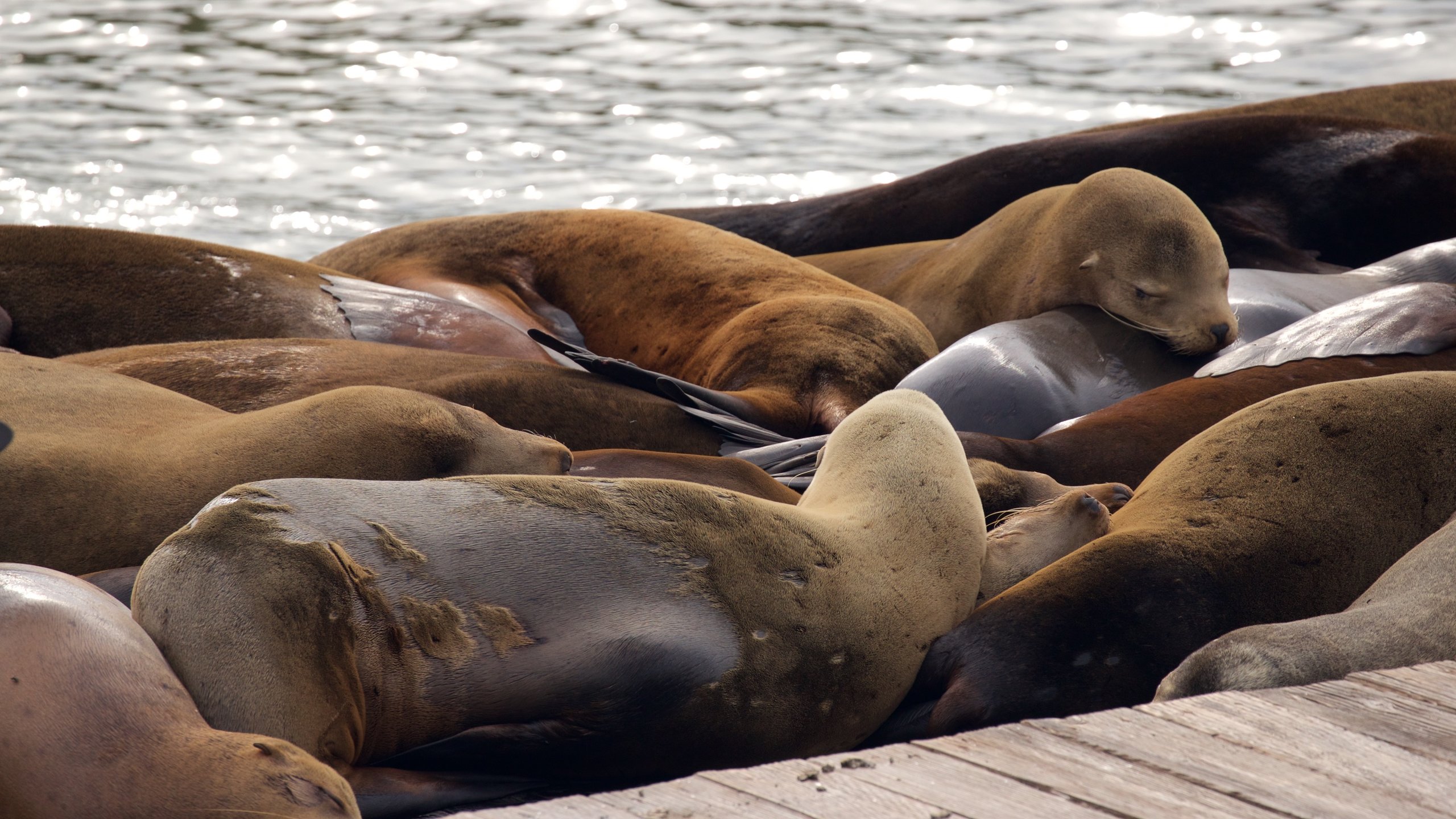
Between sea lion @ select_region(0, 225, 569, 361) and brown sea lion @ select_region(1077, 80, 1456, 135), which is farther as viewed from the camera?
brown sea lion @ select_region(1077, 80, 1456, 135)

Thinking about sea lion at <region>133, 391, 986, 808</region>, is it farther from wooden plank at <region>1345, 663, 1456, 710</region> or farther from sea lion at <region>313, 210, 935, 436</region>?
sea lion at <region>313, 210, 935, 436</region>

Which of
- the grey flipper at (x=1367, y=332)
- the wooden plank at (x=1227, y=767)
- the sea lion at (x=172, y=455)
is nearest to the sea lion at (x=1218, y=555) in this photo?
the wooden plank at (x=1227, y=767)

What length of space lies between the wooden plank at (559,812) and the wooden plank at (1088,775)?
408 mm

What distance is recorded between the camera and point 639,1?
602 inches

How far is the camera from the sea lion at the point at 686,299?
4.38 metres

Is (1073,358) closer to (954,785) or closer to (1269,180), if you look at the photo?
(1269,180)

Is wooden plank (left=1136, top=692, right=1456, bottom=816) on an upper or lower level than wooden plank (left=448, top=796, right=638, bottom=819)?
lower

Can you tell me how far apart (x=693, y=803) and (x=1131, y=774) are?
512 millimetres

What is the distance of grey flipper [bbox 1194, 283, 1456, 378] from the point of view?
3.79m

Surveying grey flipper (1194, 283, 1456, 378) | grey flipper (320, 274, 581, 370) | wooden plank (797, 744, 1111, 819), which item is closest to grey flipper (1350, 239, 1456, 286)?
grey flipper (1194, 283, 1456, 378)

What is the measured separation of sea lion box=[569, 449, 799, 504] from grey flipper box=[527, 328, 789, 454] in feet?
1.88

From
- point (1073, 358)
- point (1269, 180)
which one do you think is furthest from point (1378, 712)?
point (1269, 180)

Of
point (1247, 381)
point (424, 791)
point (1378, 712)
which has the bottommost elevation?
point (1247, 381)

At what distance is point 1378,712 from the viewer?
6.58 feet
